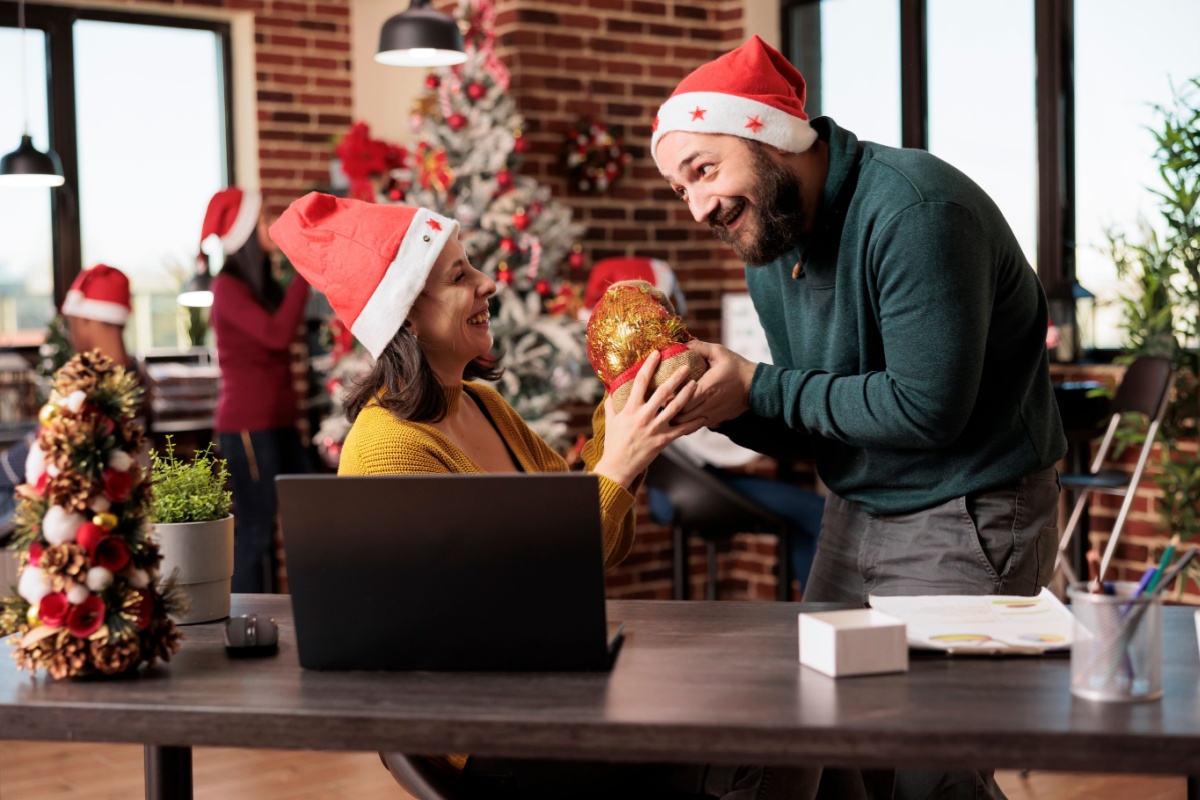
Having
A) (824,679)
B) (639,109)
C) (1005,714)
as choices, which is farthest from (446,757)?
(639,109)

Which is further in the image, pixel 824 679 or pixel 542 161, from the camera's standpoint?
pixel 542 161

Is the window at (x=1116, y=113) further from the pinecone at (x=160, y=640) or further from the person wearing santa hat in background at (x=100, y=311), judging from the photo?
the pinecone at (x=160, y=640)

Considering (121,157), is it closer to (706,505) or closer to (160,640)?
(706,505)

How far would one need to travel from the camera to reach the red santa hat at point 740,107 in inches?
82.5

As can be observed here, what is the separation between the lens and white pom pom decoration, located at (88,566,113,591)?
142 cm

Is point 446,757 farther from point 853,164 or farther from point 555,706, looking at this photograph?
point 853,164

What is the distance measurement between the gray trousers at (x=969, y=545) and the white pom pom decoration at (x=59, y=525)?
1.20 metres

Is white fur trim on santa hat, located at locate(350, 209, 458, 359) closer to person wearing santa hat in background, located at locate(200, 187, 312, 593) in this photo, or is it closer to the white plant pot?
the white plant pot

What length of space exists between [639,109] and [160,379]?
8.31 ft

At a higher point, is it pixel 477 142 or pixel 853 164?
pixel 477 142

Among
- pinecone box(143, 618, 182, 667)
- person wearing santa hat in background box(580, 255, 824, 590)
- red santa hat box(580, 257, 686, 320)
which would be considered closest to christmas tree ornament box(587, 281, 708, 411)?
pinecone box(143, 618, 182, 667)

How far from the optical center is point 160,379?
601 cm

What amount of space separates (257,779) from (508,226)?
1869 millimetres

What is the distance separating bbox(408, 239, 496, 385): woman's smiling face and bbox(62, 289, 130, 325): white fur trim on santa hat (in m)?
3.13
